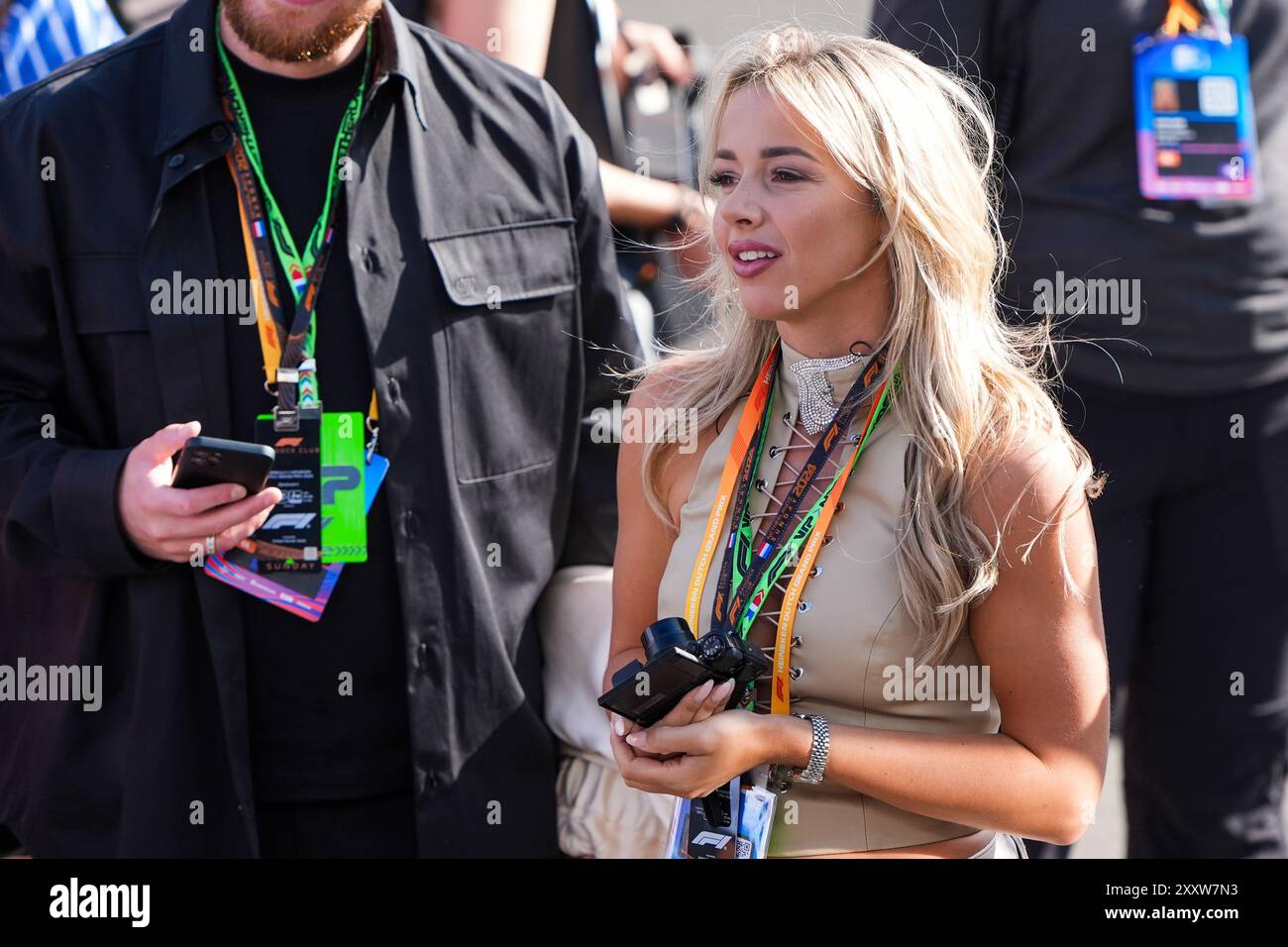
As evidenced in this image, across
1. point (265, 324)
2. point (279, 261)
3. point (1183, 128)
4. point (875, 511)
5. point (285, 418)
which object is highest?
point (1183, 128)

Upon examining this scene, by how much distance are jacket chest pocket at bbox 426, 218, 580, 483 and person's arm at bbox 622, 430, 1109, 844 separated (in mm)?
858

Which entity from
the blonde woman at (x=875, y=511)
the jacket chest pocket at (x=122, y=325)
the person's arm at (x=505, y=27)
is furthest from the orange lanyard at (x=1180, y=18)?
the jacket chest pocket at (x=122, y=325)

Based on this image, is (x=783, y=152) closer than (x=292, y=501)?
Yes

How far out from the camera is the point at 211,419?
2.61m

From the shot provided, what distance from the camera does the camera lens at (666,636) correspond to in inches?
80.5

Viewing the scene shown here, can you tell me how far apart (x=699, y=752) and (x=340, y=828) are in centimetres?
92

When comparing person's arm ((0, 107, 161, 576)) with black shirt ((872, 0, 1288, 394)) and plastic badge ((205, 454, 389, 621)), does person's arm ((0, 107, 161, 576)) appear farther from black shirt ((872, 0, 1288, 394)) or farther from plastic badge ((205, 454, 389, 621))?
black shirt ((872, 0, 1288, 394))

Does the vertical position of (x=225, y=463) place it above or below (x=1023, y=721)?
above

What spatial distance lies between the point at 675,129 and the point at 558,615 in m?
1.84

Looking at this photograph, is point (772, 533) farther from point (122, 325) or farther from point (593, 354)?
point (122, 325)

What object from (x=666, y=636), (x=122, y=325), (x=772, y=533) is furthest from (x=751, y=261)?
(x=122, y=325)

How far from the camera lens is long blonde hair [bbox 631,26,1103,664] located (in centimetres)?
223

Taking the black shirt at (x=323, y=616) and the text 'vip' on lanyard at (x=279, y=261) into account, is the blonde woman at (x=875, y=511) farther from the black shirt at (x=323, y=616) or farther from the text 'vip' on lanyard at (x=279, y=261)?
the text 'vip' on lanyard at (x=279, y=261)

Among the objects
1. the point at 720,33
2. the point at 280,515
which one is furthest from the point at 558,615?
the point at 720,33
